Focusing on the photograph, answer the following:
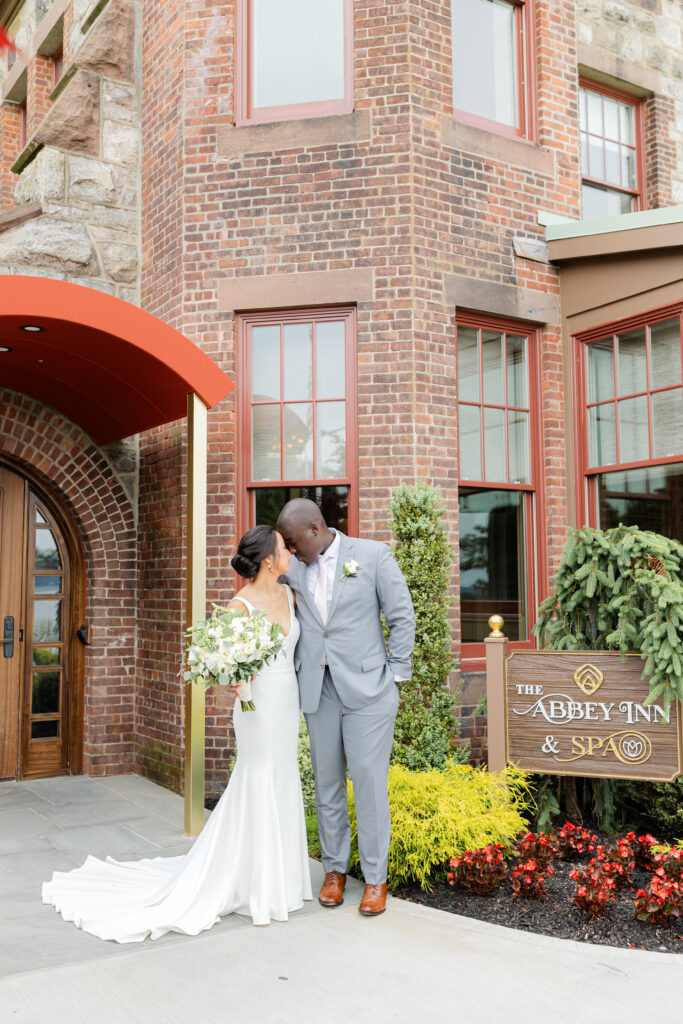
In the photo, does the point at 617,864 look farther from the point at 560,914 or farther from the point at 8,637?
the point at 8,637

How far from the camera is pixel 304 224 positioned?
274 inches

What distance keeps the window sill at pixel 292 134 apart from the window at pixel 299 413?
133 cm

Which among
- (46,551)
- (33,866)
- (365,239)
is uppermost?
(365,239)

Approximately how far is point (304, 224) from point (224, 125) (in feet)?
3.59

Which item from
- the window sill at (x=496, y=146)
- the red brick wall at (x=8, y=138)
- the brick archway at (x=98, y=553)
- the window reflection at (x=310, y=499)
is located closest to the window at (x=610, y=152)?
the window sill at (x=496, y=146)

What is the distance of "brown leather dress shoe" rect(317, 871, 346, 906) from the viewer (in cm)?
439

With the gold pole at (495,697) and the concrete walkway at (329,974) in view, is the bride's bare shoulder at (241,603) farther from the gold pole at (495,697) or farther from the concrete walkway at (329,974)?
the gold pole at (495,697)

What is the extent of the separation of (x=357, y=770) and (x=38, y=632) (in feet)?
13.6

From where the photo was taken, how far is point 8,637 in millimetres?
7359

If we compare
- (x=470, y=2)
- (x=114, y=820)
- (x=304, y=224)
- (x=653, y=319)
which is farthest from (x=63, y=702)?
(x=470, y=2)

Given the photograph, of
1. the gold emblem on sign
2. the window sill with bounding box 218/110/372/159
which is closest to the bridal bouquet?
the gold emblem on sign

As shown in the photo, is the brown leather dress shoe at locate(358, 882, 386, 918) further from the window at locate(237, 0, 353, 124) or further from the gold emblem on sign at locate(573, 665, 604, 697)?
the window at locate(237, 0, 353, 124)

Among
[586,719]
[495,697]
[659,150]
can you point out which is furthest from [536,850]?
[659,150]

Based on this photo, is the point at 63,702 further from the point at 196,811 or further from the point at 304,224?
the point at 304,224
